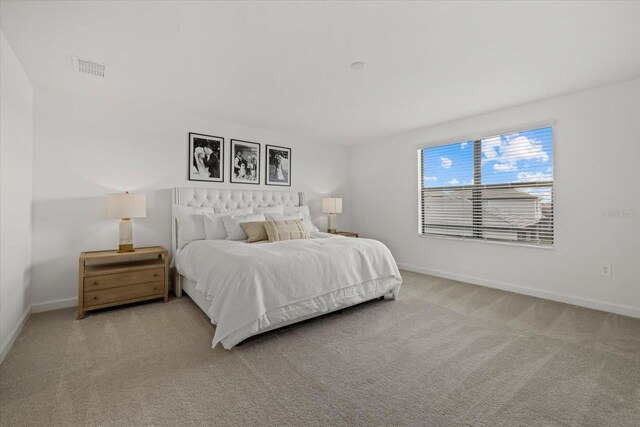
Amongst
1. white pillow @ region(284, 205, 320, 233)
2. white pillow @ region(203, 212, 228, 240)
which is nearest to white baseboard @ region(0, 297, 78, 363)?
white pillow @ region(203, 212, 228, 240)

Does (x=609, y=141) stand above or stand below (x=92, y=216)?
above

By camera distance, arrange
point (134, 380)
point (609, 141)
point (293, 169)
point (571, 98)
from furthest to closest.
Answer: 1. point (293, 169)
2. point (571, 98)
3. point (609, 141)
4. point (134, 380)

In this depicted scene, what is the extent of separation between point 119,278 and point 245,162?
232 centimetres

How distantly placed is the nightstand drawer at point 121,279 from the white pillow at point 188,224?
450 mm

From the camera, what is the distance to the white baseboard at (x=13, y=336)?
211 centimetres

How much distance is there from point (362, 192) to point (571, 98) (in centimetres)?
334

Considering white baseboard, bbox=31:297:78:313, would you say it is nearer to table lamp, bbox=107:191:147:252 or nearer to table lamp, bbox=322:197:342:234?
table lamp, bbox=107:191:147:252

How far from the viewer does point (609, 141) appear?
3020 millimetres

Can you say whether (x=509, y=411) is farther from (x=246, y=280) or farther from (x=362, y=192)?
(x=362, y=192)

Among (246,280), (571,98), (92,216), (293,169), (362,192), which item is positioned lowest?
(246,280)

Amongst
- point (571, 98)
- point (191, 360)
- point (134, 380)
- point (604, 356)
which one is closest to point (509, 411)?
point (604, 356)

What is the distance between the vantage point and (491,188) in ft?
13.0

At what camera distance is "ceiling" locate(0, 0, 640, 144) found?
1907 mm

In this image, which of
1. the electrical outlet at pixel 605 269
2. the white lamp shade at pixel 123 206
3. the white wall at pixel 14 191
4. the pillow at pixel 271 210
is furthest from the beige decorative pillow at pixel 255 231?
the electrical outlet at pixel 605 269
